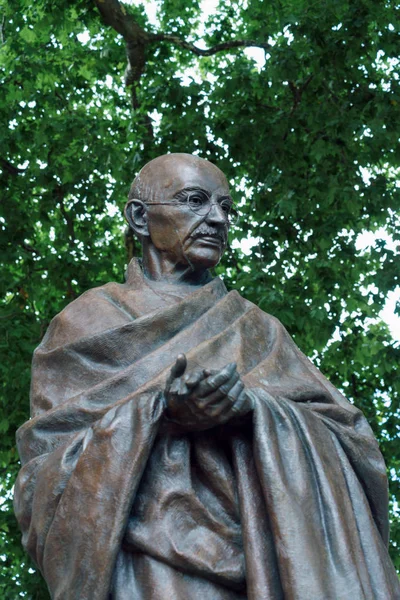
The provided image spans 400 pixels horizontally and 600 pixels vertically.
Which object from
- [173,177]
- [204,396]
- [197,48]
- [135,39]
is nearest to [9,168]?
[135,39]

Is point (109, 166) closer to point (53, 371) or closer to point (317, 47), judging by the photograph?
point (317, 47)

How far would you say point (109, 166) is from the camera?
14.1m

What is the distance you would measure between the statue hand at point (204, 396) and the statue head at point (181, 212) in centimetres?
95

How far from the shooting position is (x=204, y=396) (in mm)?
5191

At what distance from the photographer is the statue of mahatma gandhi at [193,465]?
17.0ft

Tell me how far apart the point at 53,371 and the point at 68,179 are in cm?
840

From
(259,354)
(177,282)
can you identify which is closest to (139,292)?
(177,282)

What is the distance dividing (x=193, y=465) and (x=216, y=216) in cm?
114

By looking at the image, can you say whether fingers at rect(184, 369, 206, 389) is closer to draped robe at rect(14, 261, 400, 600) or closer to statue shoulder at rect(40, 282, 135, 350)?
draped robe at rect(14, 261, 400, 600)

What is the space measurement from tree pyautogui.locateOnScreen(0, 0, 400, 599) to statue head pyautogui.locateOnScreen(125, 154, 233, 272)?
7.00 m

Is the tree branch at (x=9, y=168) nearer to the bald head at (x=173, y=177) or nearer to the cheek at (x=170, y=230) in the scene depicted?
the bald head at (x=173, y=177)

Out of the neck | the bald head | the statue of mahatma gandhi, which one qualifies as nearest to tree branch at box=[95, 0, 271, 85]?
the bald head

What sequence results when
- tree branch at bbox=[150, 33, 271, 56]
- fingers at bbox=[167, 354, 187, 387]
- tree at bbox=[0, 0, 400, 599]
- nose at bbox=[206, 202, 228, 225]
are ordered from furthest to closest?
tree branch at bbox=[150, 33, 271, 56] → tree at bbox=[0, 0, 400, 599] → nose at bbox=[206, 202, 228, 225] → fingers at bbox=[167, 354, 187, 387]

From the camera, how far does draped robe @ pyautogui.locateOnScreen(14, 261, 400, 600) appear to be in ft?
17.0
